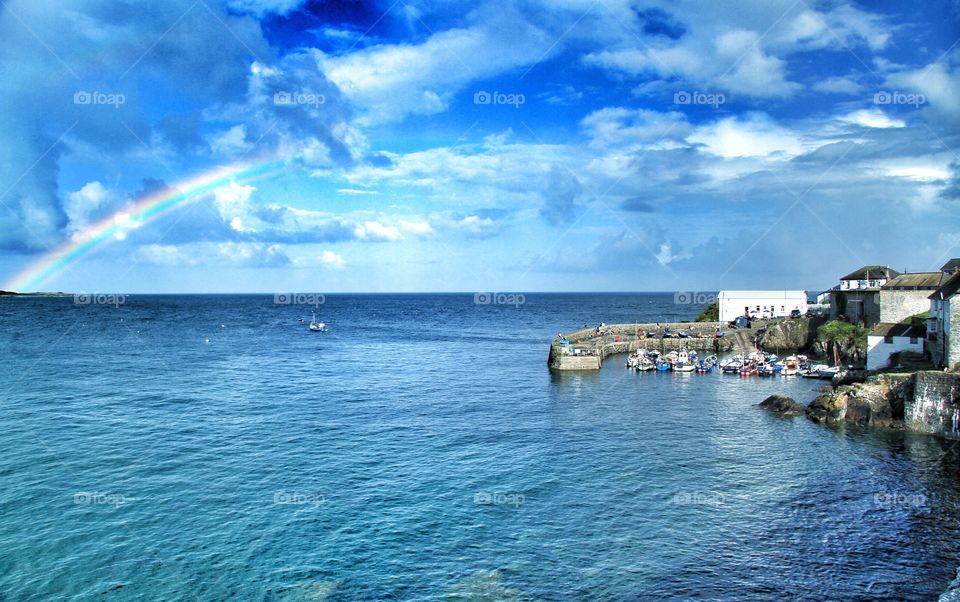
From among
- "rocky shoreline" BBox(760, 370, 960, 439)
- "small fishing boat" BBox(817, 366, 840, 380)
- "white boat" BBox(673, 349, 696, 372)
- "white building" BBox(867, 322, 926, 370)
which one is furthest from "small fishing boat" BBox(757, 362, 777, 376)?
"rocky shoreline" BBox(760, 370, 960, 439)

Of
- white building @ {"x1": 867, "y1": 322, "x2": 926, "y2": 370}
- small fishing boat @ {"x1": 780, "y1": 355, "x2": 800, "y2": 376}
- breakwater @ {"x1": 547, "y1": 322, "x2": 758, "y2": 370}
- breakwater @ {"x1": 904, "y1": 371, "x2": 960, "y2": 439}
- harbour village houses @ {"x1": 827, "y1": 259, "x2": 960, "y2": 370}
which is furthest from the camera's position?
breakwater @ {"x1": 547, "y1": 322, "x2": 758, "y2": 370}

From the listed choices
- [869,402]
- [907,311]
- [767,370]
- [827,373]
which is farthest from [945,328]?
[767,370]

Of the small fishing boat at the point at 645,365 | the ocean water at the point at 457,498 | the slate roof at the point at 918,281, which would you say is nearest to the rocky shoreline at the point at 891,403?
the ocean water at the point at 457,498

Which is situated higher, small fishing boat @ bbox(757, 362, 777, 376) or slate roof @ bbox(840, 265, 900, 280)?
slate roof @ bbox(840, 265, 900, 280)

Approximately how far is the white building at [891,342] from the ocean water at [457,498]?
21.4 ft

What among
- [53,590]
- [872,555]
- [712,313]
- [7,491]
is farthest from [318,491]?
[712,313]

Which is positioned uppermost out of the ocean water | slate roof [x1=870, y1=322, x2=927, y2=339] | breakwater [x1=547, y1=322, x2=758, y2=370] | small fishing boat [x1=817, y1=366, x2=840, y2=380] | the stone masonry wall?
the stone masonry wall

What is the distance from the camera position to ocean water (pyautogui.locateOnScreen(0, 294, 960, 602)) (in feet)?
75.9

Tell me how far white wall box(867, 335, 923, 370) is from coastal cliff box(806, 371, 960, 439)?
857 cm

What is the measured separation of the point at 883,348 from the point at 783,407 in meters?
15.7

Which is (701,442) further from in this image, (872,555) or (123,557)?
(123,557)

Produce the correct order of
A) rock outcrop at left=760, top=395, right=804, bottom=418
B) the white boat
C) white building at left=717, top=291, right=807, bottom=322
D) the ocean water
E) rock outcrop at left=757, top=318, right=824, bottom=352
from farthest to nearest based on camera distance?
1. white building at left=717, top=291, right=807, bottom=322
2. rock outcrop at left=757, top=318, right=824, bottom=352
3. the white boat
4. rock outcrop at left=760, top=395, right=804, bottom=418
5. the ocean water

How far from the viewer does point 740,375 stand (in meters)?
73.8

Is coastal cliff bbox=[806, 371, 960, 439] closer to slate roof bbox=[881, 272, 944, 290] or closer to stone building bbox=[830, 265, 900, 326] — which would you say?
slate roof bbox=[881, 272, 944, 290]
